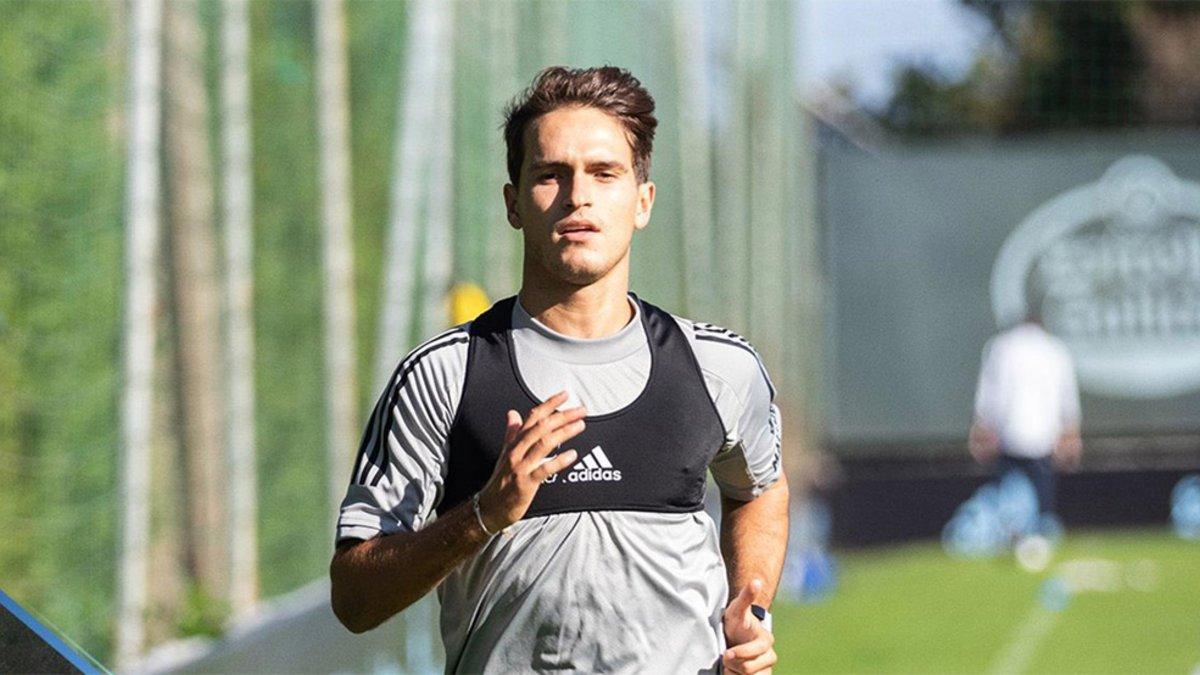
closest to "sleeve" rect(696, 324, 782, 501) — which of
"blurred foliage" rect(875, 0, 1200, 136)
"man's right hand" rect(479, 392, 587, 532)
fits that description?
"man's right hand" rect(479, 392, 587, 532)

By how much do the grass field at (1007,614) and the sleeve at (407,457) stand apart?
938 centimetres

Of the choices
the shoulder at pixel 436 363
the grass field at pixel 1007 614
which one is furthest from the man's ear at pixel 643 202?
the grass field at pixel 1007 614

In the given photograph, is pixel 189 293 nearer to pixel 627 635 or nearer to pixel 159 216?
pixel 159 216

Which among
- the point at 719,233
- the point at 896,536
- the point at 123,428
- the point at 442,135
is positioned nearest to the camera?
the point at 123,428

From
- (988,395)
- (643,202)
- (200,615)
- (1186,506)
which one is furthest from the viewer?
(1186,506)

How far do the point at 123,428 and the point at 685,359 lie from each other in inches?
118

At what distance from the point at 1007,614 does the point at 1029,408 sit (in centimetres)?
495

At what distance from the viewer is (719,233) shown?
17047mm

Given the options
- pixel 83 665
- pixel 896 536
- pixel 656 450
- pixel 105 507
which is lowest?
pixel 896 536

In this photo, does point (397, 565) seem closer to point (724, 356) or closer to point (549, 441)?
point (549, 441)

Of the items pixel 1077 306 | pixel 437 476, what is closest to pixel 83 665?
pixel 437 476

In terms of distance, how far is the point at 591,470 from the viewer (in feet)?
11.6

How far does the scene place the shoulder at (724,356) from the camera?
12.3 ft

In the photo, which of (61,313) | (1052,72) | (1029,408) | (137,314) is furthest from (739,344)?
(1052,72)
